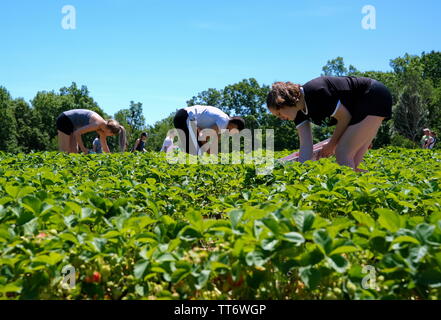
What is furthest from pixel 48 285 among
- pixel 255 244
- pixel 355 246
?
pixel 355 246

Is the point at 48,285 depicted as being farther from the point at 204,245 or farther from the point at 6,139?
the point at 6,139

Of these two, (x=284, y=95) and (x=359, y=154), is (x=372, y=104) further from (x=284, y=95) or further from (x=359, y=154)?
(x=284, y=95)

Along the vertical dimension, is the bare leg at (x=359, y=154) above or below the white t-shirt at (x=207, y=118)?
below

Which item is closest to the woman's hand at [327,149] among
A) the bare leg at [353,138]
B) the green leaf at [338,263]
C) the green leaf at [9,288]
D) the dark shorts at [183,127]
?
the bare leg at [353,138]

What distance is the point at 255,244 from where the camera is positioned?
5.25ft

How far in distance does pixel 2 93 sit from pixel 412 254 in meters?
62.6

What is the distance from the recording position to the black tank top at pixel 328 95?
15.6 feet

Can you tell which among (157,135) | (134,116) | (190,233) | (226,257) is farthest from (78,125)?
(134,116)

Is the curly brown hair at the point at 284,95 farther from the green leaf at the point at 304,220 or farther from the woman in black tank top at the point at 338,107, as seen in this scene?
the green leaf at the point at 304,220

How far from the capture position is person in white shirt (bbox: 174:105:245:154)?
7828mm

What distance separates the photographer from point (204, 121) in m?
7.92

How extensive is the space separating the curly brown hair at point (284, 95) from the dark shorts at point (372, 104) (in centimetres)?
76

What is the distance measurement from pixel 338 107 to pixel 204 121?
3.49 m
